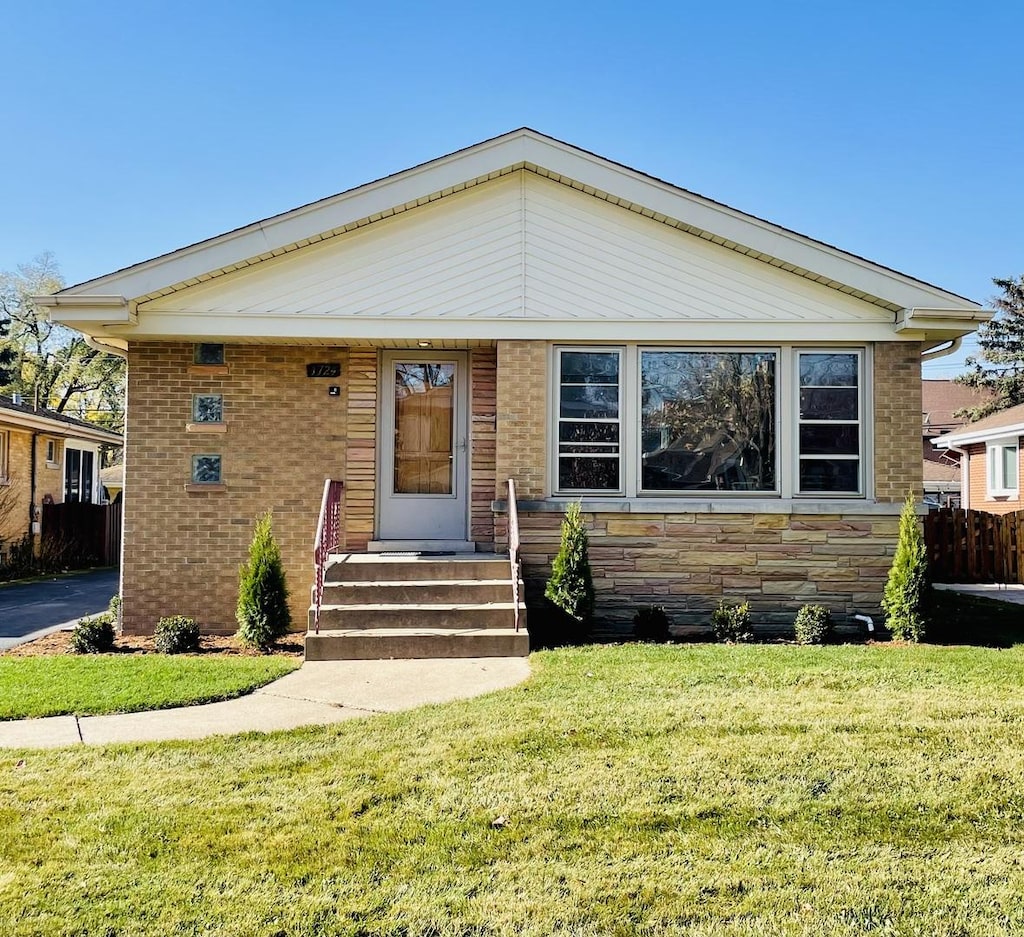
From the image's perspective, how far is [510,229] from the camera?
916cm

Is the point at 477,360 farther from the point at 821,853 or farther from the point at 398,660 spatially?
the point at 821,853

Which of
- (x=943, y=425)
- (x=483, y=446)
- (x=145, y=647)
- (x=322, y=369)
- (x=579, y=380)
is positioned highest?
(x=943, y=425)

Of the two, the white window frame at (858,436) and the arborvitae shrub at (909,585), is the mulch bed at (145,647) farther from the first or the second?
the arborvitae shrub at (909,585)

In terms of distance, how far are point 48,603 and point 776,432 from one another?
11482 millimetres

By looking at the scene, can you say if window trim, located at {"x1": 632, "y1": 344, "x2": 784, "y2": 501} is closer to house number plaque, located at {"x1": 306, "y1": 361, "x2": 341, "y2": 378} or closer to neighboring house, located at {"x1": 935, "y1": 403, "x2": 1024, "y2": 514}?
house number plaque, located at {"x1": 306, "y1": 361, "x2": 341, "y2": 378}

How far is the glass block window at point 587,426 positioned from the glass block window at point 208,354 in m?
3.89

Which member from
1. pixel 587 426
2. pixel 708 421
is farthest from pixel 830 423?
pixel 587 426

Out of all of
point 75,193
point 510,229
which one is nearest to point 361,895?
point 510,229

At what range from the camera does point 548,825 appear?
3.67 meters

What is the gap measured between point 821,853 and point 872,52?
13666 mm

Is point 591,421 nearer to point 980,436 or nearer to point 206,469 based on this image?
point 206,469

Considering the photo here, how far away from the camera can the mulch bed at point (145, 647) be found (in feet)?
26.7

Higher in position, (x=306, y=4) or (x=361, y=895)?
(x=306, y=4)

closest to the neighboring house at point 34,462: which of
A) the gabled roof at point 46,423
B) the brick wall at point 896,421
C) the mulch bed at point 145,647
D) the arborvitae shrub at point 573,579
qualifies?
the gabled roof at point 46,423
